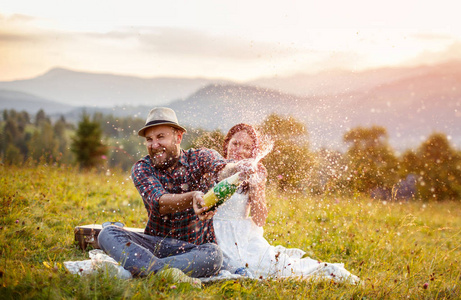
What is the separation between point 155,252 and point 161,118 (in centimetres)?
161

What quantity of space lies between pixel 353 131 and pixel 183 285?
14049 millimetres


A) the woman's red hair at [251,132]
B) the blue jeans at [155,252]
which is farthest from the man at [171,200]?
the woman's red hair at [251,132]

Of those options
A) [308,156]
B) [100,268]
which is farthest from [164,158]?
[308,156]

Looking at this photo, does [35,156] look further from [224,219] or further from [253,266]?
[253,266]

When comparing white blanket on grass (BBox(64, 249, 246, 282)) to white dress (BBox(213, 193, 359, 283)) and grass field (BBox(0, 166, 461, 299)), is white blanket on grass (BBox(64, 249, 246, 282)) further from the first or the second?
white dress (BBox(213, 193, 359, 283))

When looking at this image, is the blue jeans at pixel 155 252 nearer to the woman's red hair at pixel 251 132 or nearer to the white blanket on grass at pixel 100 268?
the white blanket on grass at pixel 100 268

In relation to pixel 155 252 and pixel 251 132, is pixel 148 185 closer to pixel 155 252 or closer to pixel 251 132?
pixel 155 252

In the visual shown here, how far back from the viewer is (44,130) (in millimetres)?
59500

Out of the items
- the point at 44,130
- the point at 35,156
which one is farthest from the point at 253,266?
the point at 44,130

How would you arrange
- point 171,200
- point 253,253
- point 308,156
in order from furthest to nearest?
point 308,156 → point 253,253 → point 171,200

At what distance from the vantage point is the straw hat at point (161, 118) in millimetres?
4762

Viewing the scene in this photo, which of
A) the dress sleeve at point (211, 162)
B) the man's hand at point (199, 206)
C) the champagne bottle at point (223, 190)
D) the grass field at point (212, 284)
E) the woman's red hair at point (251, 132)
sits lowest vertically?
the grass field at point (212, 284)

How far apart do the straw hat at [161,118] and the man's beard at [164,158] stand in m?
0.30

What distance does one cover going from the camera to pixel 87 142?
44562 mm
